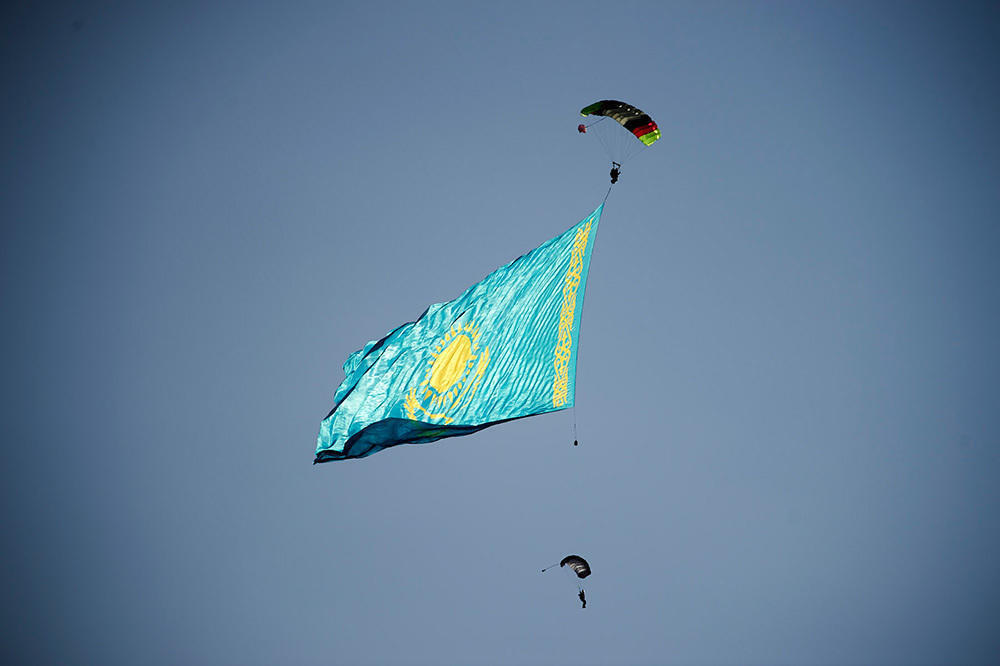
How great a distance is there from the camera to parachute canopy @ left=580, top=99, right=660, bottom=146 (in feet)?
70.7

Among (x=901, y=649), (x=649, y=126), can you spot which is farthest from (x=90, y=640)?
(x=649, y=126)

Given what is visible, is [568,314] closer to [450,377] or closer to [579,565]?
[450,377]

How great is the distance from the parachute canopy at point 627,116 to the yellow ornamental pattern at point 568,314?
314 cm

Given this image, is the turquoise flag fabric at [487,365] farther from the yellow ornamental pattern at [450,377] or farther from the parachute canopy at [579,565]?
the parachute canopy at [579,565]

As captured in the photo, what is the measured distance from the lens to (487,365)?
20500 millimetres

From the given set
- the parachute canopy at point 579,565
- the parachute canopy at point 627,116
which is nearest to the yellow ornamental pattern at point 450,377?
the parachute canopy at point 627,116

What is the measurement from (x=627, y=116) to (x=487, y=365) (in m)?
7.50

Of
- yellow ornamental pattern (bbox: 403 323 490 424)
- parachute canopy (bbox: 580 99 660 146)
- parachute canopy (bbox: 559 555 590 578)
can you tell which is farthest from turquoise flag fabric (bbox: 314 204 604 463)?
parachute canopy (bbox: 559 555 590 578)

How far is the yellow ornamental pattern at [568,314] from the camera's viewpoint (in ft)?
68.6

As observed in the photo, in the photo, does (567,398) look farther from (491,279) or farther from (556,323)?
(491,279)

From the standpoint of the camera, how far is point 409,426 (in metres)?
19.9

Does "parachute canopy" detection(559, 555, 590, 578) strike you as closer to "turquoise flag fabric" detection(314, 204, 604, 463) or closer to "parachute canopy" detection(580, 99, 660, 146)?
"turquoise flag fabric" detection(314, 204, 604, 463)

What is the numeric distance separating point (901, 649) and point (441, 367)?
109m

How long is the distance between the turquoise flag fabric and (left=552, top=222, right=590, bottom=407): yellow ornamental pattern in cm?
3
